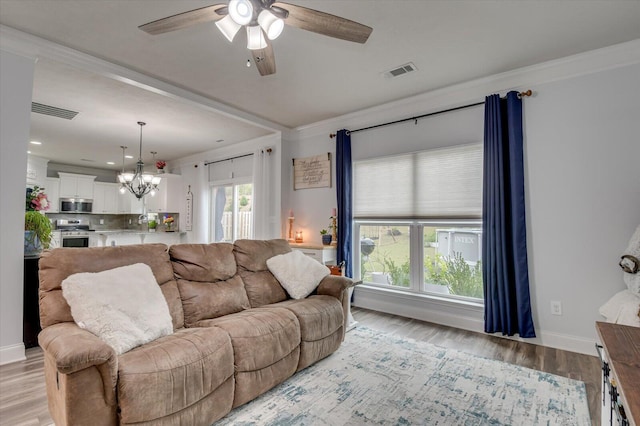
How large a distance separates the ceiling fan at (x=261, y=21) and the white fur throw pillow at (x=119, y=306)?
1.53m

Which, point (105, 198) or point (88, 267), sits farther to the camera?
point (105, 198)

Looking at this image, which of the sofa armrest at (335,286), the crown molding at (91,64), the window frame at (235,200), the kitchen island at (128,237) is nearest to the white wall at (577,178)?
the sofa armrest at (335,286)

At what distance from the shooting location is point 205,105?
13.0ft

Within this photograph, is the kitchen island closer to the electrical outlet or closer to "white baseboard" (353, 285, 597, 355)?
"white baseboard" (353, 285, 597, 355)

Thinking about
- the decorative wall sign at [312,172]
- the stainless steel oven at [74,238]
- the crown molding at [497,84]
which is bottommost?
the stainless steel oven at [74,238]

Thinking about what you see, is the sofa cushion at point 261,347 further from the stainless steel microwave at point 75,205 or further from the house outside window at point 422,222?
the stainless steel microwave at point 75,205

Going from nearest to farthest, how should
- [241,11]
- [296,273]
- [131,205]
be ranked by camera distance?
[241,11] < [296,273] < [131,205]

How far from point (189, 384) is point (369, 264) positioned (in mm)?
Result: 3125

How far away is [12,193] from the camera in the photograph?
260 centimetres

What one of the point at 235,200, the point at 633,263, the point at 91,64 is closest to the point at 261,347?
the point at 633,263

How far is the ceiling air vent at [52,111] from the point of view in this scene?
4.06m

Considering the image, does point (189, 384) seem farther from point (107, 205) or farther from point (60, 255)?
point (107, 205)

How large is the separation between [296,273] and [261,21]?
2.04 metres

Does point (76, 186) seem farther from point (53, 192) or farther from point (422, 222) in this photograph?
point (422, 222)
